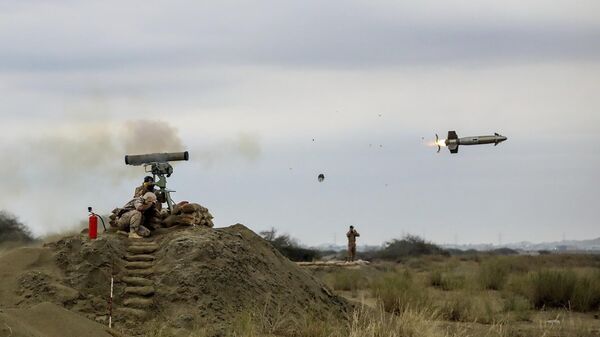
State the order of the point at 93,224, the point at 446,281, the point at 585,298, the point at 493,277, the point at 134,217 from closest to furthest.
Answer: the point at 93,224
the point at 134,217
the point at 585,298
the point at 446,281
the point at 493,277

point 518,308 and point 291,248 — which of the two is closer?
point 518,308

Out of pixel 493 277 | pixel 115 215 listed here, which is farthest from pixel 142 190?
pixel 493 277

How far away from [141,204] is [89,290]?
7.26 feet

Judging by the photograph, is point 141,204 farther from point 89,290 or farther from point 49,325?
point 49,325

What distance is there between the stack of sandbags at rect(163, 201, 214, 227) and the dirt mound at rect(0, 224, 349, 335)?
1.15ft

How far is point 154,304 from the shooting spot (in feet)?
45.6

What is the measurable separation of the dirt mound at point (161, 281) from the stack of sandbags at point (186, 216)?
0.35m

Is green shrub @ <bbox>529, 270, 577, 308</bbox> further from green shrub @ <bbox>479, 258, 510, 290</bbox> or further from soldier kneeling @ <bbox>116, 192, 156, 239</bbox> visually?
soldier kneeling @ <bbox>116, 192, 156, 239</bbox>

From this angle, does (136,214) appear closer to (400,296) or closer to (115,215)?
(115,215)

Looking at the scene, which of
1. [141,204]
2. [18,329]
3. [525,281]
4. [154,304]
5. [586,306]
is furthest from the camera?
[525,281]

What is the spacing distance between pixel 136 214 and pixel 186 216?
896 millimetres

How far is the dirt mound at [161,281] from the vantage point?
539 inches

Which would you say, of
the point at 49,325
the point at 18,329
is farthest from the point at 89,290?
the point at 18,329

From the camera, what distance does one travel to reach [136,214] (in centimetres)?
1591
